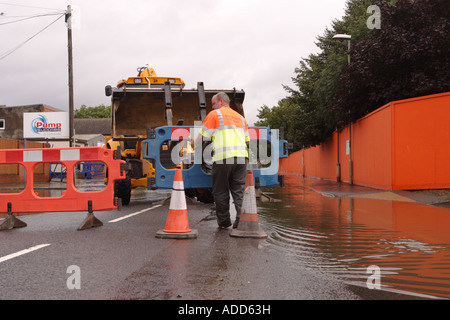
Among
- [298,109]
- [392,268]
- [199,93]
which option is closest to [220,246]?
[392,268]

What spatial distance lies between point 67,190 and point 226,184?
8.28ft

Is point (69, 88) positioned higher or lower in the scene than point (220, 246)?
higher

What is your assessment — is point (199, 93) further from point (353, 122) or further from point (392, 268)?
point (353, 122)

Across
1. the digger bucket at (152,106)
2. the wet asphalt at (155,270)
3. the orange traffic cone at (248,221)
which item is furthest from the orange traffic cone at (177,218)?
the digger bucket at (152,106)

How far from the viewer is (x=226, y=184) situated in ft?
20.0

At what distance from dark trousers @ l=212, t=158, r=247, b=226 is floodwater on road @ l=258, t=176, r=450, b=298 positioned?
696 millimetres

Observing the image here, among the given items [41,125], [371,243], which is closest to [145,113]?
[371,243]

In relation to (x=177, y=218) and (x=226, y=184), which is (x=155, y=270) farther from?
(x=226, y=184)

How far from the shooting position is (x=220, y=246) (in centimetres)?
502

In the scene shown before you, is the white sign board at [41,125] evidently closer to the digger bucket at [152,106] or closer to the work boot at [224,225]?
the digger bucket at [152,106]

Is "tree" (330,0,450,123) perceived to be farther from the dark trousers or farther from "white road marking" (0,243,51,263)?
"white road marking" (0,243,51,263)

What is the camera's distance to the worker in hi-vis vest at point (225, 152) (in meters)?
5.99

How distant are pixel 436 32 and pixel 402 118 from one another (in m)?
2.96

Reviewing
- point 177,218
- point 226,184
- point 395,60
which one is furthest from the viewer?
point 395,60
